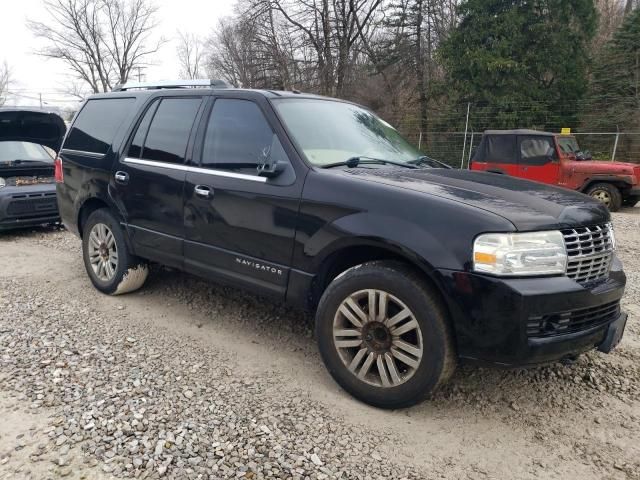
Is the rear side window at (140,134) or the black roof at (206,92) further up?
the black roof at (206,92)

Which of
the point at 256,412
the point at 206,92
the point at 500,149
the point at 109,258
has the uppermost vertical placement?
the point at 206,92

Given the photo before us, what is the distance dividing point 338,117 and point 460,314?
6.48 ft

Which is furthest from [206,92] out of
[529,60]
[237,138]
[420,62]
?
[420,62]

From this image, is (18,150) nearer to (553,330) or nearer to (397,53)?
(553,330)

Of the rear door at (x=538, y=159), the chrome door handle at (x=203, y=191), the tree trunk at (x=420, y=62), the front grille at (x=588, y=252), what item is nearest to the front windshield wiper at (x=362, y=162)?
the chrome door handle at (x=203, y=191)

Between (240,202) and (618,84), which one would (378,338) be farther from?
(618,84)

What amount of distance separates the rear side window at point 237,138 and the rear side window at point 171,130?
0.87ft

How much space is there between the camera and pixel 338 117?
391cm

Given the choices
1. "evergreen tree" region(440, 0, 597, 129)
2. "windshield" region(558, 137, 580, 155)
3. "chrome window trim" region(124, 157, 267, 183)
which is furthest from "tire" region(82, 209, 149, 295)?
"evergreen tree" region(440, 0, 597, 129)

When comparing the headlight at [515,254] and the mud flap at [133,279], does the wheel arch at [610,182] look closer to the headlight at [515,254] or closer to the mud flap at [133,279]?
the headlight at [515,254]

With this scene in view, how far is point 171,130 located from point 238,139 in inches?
32.1

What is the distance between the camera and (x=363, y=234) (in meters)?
2.86

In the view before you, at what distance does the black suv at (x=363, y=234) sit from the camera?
255cm

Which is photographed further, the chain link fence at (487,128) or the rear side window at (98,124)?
the chain link fence at (487,128)
